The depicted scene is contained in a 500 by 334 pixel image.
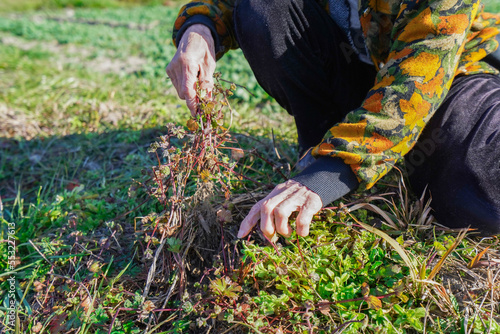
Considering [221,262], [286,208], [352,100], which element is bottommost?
[221,262]

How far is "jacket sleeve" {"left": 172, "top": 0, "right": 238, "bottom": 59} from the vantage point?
1794 millimetres

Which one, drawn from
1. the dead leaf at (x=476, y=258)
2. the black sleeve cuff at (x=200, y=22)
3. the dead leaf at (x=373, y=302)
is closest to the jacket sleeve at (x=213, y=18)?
the black sleeve cuff at (x=200, y=22)

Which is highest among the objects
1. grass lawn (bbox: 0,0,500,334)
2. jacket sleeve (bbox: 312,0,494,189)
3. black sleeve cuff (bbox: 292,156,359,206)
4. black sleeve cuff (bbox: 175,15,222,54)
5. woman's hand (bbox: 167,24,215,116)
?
black sleeve cuff (bbox: 175,15,222,54)

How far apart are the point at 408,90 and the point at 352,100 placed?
68 cm

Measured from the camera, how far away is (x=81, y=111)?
10.5ft

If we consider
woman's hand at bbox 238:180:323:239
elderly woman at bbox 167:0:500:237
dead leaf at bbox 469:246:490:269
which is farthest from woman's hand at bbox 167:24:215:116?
dead leaf at bbox 469:246:490:269

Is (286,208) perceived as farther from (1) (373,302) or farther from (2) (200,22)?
(2) (200,22)

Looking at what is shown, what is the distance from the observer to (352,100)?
6.50 feet

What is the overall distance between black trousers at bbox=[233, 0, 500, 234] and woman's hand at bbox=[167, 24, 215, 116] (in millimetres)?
218

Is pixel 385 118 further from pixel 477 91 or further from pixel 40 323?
pixel 40 323

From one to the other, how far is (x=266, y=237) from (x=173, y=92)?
271 centimetres

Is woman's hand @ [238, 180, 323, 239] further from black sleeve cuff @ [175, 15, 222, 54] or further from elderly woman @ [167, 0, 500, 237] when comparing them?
black sleeve cuff @ [175, 15, 222, 54]

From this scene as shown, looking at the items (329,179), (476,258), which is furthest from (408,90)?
(476,258)

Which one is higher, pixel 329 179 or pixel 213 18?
pixel 213 18
